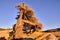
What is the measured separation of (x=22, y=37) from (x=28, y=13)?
4829mm

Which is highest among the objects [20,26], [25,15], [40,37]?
[25,15]

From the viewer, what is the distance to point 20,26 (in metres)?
24.2

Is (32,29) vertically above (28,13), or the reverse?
(28,13)

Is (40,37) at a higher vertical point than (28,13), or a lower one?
lower

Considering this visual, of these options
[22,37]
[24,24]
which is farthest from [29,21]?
[22,37]

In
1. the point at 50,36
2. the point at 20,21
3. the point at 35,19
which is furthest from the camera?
the point at 35,19

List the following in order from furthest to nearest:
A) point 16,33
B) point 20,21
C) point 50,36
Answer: point 20,21, point 16,33, point 50,36

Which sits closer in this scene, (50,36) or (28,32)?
(50,36)

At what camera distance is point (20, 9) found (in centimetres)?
2575

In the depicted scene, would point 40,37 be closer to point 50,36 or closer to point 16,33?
point 50,36

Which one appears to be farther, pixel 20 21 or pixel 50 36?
pixel 20 21

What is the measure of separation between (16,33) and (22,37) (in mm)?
1006

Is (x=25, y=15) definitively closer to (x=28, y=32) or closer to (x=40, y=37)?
(x=28, y=32)

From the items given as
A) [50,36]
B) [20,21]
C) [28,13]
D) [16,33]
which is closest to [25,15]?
[28,13]
